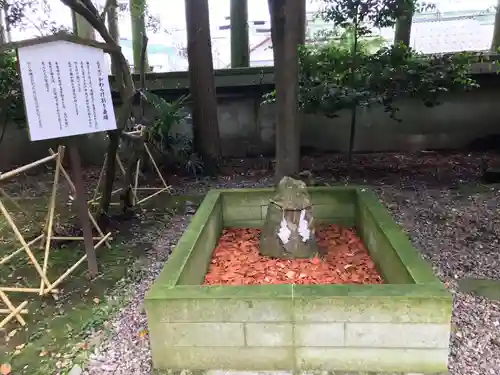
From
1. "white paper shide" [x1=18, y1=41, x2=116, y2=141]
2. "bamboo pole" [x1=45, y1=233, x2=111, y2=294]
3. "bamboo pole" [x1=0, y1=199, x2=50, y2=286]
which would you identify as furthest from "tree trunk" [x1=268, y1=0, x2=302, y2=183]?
"bamboo pole" [x1=0, y1=199, x2=50, y2=286]

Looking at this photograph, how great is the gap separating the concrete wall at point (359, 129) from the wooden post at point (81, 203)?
13.4 ft

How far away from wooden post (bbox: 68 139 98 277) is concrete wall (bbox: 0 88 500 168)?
4.09 m

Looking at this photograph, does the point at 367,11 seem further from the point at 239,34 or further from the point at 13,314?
the point at 13,314

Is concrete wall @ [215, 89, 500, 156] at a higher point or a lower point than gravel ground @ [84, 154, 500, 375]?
higher

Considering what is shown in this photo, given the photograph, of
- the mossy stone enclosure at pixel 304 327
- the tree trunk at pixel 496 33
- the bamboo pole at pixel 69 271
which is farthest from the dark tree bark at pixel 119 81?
the tree trunk at pixel 496 33

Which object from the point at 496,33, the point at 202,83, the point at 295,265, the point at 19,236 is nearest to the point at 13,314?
the point at 19,236

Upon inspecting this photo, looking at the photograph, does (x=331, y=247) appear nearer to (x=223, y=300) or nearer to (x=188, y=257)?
(x=188, y=257)

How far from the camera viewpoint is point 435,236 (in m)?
4.08

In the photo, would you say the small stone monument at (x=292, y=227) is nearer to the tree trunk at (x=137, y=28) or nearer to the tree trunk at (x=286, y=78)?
the tree trunk at (x=286, y=78)

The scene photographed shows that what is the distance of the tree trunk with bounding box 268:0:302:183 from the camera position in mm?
3389

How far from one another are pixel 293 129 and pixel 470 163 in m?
4.23

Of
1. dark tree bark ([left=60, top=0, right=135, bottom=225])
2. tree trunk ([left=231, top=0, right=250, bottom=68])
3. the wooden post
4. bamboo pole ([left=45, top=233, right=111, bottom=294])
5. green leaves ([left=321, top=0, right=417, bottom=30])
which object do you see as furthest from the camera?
tree trunk ([left=231, top=0, right=250, bottom=68])

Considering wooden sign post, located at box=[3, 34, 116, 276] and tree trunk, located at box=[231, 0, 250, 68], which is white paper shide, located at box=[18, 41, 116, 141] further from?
tree trunk, located at box=[231, 0, 250, 68]

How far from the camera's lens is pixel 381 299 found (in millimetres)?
2115
